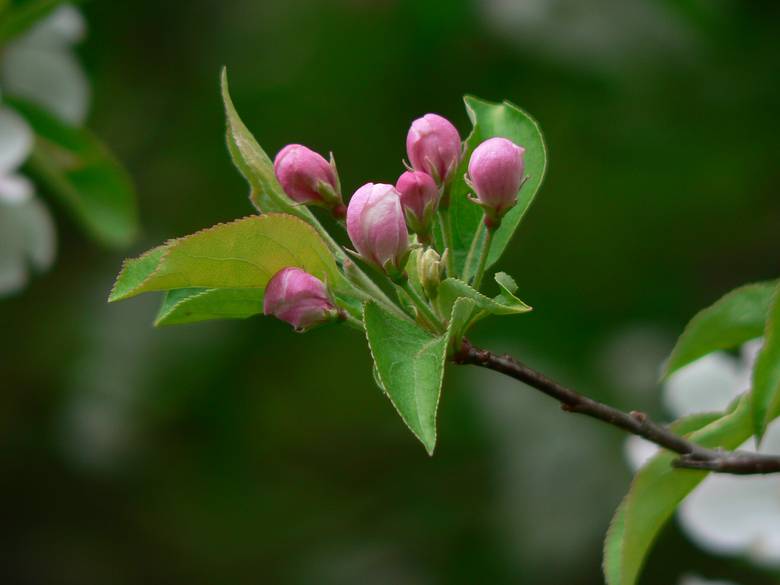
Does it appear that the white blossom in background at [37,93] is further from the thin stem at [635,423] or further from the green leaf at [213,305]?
the thin stem at [635,423]

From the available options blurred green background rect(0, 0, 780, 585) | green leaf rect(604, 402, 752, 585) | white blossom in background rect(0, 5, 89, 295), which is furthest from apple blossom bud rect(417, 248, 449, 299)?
blurred green background rect(0, 0, 780, 585)

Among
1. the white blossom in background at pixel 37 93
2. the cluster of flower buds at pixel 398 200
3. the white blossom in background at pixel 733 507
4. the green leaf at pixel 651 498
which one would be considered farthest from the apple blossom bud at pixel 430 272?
the white blossom in background at pixel 37 93

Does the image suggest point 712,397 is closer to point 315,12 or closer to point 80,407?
point 315,12

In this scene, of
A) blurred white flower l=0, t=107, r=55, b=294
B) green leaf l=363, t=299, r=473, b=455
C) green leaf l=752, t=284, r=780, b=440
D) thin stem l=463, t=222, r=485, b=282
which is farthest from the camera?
blurred white flower l=0, t=107, r=55, b=294

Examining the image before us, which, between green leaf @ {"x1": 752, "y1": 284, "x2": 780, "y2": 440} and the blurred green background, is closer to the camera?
green leaf @ {"x1": 752, "y1": 284, "x2": 780, "y2": 440}

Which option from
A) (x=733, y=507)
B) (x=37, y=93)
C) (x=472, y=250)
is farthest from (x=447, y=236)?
(x=37, y=93)

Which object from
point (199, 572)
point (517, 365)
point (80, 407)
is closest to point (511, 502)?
point (199, 572)

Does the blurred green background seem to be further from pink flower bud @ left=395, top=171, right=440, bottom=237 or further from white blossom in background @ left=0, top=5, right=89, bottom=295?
pink flower bud @ left=395, top=171, right=440, bottom=237
